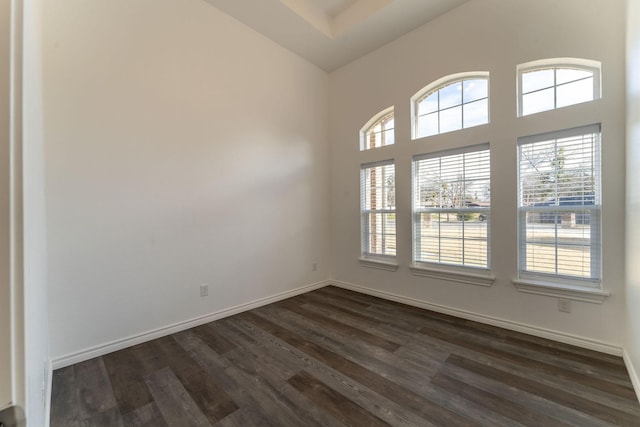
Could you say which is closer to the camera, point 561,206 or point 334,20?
point 561,206

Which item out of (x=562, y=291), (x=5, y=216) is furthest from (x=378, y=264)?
(x=5, y=216)

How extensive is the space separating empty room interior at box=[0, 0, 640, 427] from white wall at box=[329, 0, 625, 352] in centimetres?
2

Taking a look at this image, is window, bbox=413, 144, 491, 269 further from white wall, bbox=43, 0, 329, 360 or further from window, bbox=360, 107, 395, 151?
white wall, bbox=43, 0, 329, 360

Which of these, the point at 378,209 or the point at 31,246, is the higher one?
the point at 378,209

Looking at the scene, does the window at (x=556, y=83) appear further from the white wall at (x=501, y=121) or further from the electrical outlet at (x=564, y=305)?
the electrical outlet at (x=564, y=305)

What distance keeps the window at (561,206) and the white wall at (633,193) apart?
27cm

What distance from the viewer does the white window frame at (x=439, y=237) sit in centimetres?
285

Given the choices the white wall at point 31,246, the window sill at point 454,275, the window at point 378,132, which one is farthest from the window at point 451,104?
the white wall at point 31,246

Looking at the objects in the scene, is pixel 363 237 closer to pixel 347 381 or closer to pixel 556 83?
pixel 347 381

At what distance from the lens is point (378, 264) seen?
12.3 ft

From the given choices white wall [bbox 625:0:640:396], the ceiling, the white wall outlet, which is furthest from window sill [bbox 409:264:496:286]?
the ceiling

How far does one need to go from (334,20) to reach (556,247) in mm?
3694

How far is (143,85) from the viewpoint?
2527mm

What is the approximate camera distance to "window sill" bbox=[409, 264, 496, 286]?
2.82 m
